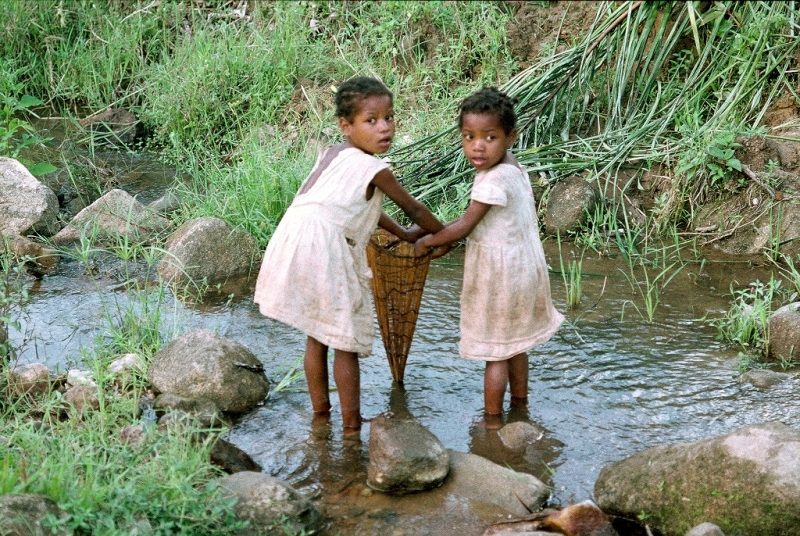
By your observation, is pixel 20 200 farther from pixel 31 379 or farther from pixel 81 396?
pixel 81 396

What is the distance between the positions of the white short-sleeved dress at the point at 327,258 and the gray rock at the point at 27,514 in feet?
3.88

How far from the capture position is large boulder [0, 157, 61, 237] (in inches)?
238

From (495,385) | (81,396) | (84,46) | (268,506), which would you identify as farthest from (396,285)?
(84,46)

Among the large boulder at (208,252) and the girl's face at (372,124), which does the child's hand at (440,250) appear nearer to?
the girl's face at (372,124)

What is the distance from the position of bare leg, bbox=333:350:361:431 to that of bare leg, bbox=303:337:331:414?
9 centimetres

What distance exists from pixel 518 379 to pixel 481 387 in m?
0.30

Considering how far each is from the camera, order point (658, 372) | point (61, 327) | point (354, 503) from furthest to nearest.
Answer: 1. point (61, 327)
2. point (658, 372)
3. point (354, 503)

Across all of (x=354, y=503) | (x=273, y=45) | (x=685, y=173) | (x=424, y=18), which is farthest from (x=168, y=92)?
(x=354, y=503)

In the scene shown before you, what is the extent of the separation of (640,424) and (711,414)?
12.5 inches

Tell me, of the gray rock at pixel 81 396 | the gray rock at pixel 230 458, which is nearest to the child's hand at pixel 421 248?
the gray rock at pixel 230 458

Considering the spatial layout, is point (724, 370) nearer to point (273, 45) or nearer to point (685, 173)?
point (685, 173)

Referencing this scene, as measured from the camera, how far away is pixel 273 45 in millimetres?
8109

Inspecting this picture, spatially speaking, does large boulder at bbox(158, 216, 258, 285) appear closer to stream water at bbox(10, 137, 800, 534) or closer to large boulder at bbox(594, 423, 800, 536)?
stream water at bbox(10, 137, 800, 534)

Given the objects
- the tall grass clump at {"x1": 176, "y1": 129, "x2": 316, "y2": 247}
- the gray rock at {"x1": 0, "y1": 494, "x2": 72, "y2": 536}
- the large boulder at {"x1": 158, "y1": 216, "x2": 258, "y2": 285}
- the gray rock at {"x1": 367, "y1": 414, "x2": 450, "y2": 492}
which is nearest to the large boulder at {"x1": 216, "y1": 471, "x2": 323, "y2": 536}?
the gray rock at {"x1": 367, "y1": 414, "x2": 450, "y2": 492}
